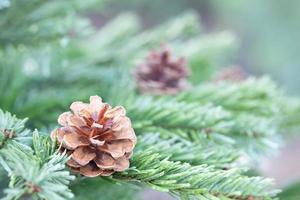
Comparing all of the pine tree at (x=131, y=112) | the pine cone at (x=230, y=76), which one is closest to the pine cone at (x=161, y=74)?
the pine tree at (x=131, y=112)

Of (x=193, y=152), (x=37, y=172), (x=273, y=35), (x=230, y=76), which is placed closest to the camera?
(x=37, y=172)

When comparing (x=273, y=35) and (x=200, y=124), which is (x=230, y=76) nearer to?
(x=200, y=124)

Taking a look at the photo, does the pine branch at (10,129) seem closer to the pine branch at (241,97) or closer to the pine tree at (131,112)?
the pine tree at (131,112)

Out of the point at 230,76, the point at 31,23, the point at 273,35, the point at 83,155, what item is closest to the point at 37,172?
the point at 83,155

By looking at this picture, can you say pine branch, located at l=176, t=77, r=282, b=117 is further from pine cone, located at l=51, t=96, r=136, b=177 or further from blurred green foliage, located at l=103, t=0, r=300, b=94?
blurred green foliage, located at l=103, t=0, r=300, b=94

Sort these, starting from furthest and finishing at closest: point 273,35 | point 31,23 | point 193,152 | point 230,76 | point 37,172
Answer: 1. point 273,35
2. point 230,76
3. point 31,23
4. point 193,152
5. point 37,172

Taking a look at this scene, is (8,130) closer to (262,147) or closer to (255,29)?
(262,147)

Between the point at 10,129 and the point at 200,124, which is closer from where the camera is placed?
the point at 10,129

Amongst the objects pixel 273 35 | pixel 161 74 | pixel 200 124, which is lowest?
pixel 200 124
